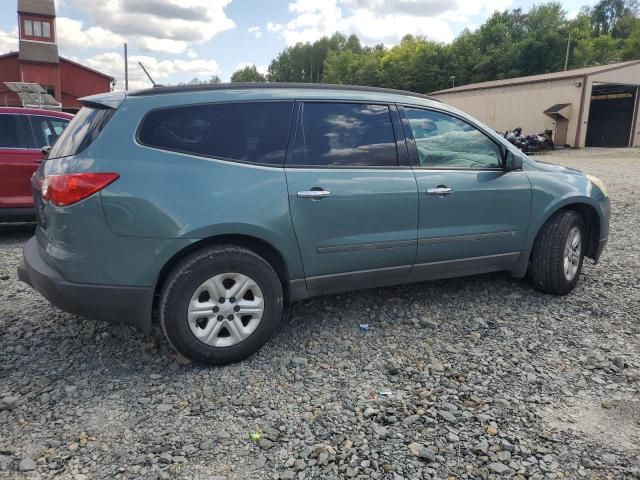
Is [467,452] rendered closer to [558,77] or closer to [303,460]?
[303,460]

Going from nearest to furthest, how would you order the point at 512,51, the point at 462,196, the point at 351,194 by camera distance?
1. the point at 351,194
2. the point at 462,196
3. the point at 512,51

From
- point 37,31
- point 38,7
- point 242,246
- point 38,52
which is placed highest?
point 38,7

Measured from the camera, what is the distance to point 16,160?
640 cm

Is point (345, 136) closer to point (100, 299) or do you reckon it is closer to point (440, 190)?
point (440, 190)

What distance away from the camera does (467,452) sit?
2447mm

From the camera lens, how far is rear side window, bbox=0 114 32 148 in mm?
6438

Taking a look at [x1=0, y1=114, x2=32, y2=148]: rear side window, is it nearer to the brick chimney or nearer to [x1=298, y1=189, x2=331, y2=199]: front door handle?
[x1=298, y1=189, x2=331, y2=199]: front door handle

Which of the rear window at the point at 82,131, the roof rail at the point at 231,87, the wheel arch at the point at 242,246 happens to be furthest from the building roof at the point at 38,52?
the wheel arch at the point at 242,246

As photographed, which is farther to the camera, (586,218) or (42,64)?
(42,64)

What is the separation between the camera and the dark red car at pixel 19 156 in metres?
6.34

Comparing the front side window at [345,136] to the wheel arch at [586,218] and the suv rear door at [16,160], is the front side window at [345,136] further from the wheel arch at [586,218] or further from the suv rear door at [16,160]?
the suv rear door at [16,160]

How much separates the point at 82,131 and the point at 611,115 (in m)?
33.5

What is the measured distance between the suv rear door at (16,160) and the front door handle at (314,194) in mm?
4738

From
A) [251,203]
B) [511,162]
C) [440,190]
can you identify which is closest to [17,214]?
[251,203]
